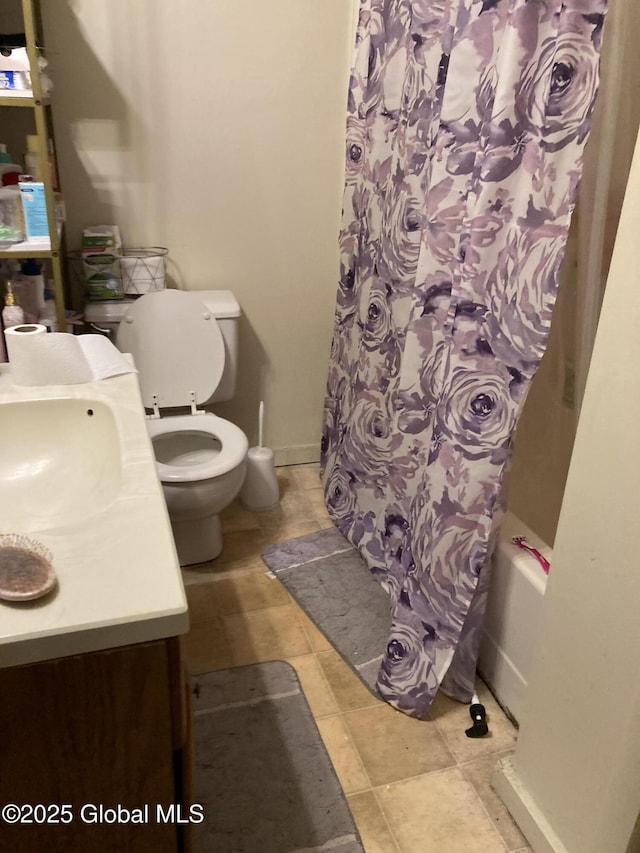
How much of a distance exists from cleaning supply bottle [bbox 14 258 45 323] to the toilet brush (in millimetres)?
932

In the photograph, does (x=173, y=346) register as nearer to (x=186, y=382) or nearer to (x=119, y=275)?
(x=186, y=382)

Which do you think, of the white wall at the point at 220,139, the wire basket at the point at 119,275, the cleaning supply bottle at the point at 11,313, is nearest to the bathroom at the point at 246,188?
the white wall at the point at 220,139

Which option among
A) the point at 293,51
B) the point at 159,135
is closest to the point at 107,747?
the point at 159,135

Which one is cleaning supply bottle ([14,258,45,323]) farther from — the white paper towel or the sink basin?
the sink basin

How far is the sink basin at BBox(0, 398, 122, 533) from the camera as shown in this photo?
112 cm

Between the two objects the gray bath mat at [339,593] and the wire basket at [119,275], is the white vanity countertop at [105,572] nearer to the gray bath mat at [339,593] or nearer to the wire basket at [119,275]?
the gray bath mat at [339,593]

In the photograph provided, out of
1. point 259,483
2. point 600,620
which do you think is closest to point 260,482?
point 259,483

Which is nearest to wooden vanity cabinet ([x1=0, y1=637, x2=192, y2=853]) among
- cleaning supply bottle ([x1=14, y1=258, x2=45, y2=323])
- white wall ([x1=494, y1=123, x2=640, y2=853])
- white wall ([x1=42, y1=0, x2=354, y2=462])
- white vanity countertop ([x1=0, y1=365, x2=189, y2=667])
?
white vanity countertop ([x1=0, y1=365, x2=189, y2=667])

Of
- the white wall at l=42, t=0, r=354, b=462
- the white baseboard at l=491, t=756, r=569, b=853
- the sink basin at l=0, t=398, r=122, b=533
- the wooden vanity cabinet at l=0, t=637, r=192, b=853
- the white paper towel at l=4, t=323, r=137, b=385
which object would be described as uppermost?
the white wall at l=42, t=0, r=354, b=462

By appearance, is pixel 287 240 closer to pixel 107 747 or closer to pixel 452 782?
pixel 452 782

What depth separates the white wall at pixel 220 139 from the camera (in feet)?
6.65

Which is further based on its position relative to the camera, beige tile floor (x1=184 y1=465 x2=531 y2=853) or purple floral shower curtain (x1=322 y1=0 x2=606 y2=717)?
beige tile floor (x1=184 y1=465 x2=531 y2=853)

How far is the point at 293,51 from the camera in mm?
2166

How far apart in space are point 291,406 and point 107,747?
1912 millimetres
